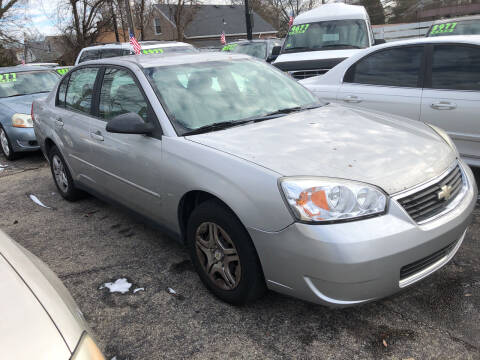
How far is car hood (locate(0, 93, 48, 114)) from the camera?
7.26 meters

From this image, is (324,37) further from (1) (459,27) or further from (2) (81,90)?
(2) (81,90)

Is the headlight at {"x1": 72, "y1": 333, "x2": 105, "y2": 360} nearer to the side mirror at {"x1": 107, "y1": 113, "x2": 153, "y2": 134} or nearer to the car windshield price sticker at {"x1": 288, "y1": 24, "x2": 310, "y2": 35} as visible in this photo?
the side mirror at {"x1": 107, "y1": 113, "x2": 153, "y2": 134}

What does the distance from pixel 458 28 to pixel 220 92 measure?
6.95 meters

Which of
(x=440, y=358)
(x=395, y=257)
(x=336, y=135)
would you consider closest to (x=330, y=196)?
(x=395, y=257)

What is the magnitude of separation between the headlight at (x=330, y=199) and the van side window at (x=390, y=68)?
2.91 meters

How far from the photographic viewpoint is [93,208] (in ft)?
15.8

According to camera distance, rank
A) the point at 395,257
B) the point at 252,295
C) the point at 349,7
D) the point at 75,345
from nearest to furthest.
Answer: the point at 75,345 → the point at 395,257 → the point at 252,295 → the point at 349,7

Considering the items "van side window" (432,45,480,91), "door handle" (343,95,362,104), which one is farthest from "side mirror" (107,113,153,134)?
"van side window" (432,45,480,91)

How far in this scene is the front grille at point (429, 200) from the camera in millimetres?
2271

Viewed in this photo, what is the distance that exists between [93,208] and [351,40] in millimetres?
6669

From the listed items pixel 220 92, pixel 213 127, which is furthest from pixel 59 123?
pixel 213 127

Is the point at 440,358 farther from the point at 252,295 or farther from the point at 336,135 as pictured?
the point at 336,135

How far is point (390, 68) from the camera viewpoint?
4.86 metres

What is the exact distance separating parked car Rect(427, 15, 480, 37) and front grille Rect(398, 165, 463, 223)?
6.79m
